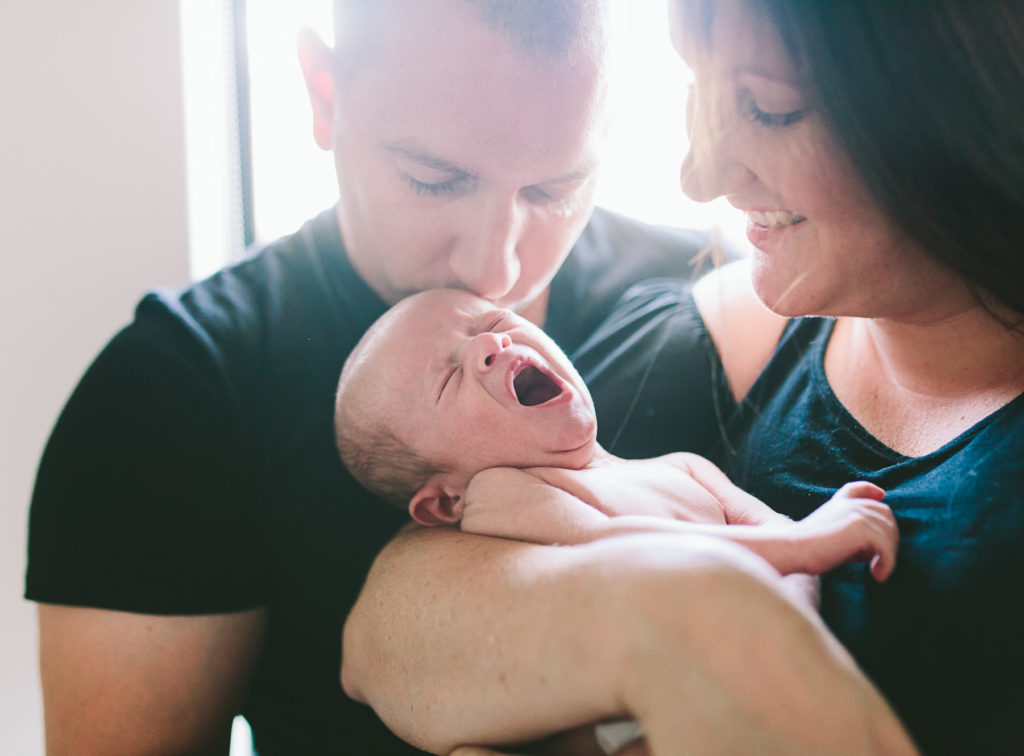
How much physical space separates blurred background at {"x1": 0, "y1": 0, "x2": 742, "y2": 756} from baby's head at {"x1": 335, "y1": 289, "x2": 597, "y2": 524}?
495 mm

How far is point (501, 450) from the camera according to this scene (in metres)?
0.64

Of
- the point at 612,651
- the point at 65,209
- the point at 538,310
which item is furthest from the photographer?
the point at 65,209

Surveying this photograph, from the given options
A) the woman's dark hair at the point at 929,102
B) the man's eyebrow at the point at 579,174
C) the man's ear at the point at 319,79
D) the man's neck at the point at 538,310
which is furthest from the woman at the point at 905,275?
the man's ear at the point at 319,79

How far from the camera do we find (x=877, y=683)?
0.45m

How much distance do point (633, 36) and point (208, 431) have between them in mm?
535

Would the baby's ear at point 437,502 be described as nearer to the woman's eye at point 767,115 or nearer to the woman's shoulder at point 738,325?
the woman's shoulder at point 738,325

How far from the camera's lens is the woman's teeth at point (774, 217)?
0.58 m

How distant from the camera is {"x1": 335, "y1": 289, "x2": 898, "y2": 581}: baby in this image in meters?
0.58

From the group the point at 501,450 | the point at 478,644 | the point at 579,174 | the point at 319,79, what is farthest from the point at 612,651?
the point at 319,79

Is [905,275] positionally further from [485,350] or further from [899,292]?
[485,350]

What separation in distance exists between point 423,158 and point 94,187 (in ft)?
2.95

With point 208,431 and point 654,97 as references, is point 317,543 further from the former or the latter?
point 654,97

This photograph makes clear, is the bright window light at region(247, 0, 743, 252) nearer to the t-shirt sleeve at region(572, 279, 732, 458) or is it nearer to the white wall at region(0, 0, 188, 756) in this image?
the t-shirt sleeve at region(572, 279, 732, 458)

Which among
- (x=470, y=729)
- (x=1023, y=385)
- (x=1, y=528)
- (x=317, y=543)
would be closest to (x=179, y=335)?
(x=317, y=543)
